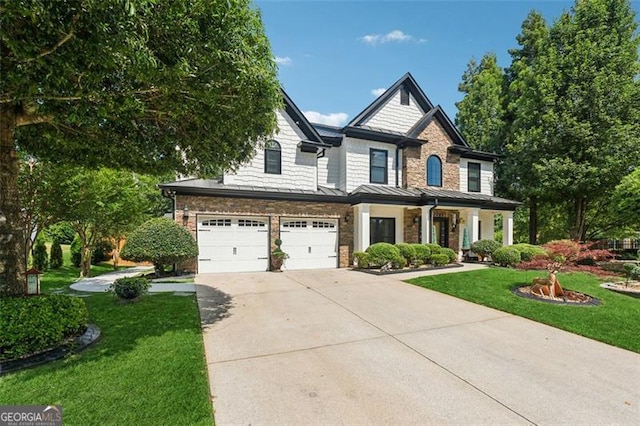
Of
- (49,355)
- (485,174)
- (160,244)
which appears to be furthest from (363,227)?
(49,355)

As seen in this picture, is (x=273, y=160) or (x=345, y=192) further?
(x=345, y=192)

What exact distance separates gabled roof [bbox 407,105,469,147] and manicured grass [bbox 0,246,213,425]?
546 inches

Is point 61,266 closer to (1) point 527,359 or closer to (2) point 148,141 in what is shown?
(2) point 148,141

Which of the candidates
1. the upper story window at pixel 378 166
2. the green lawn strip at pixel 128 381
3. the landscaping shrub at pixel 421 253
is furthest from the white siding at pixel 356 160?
the green lawn strip at pixel 128 381

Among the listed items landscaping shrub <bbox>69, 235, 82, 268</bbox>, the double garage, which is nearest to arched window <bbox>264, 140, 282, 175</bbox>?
the double garage

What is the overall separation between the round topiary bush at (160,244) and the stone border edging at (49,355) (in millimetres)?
5510

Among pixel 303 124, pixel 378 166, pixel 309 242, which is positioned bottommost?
pixel 309 242

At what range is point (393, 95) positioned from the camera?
15.9 meters

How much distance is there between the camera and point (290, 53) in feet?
27.3

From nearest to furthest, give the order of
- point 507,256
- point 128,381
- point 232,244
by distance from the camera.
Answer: point 128,381, point 232,244, point 507,256

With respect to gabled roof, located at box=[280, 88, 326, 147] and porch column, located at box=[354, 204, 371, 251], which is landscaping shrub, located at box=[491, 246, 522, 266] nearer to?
porch column, located at box=[354, 204, 371, 251]

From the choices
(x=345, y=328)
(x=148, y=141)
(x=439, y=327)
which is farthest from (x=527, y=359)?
(x=148, y=141)

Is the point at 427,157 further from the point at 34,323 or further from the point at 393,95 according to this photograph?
the point at 34,323
